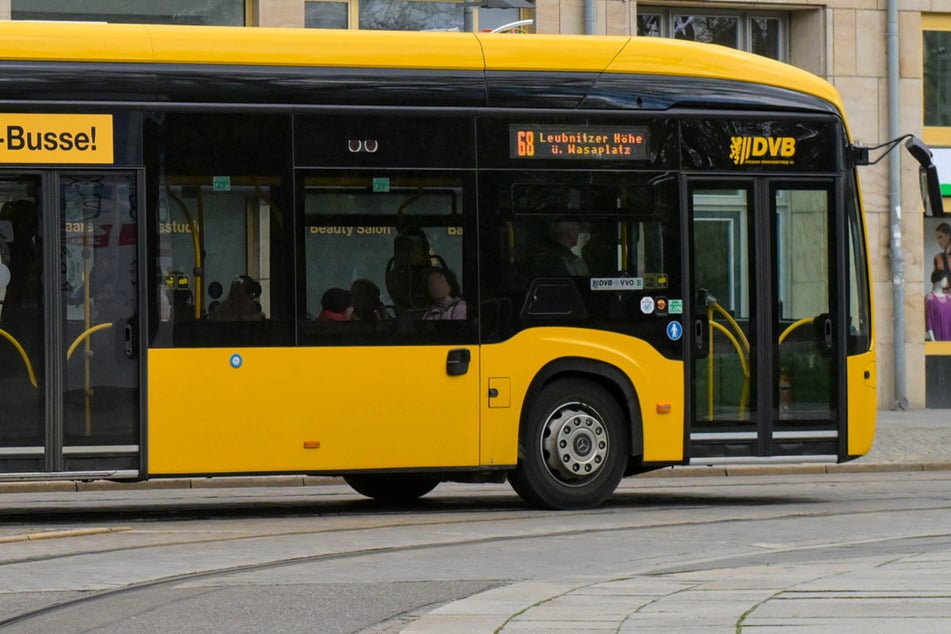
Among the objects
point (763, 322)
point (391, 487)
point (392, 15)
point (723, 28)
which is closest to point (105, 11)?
point (392, 15)

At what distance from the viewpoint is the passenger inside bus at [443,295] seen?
12.3 m

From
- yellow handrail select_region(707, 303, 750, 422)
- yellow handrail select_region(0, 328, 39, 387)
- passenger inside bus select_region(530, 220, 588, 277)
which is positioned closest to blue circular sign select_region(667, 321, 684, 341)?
yellow handrail select_region(707, 303, 750, 422)

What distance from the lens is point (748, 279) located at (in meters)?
13.1

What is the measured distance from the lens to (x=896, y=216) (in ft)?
82.9

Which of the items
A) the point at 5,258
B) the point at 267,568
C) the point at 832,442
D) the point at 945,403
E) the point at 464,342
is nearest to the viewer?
the point at 267,568

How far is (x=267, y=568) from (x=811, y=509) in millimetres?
5037

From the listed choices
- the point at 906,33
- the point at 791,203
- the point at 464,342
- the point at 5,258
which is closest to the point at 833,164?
the point at 791,203

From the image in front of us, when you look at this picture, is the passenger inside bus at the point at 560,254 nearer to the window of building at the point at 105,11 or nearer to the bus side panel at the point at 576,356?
the bus side panel at the point at 576,356

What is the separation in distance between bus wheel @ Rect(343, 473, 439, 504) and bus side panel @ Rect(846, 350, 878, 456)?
3156 mm

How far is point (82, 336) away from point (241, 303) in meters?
1.04

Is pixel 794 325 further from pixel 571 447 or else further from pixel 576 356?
pixel 571 447

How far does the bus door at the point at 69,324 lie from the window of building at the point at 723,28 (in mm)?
14496

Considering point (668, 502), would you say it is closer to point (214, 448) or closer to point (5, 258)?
point (214, 448)

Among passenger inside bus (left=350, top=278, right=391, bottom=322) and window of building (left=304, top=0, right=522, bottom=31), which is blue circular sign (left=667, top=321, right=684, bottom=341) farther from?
window of building (left=304, top=0, right=522, bottom=31)
